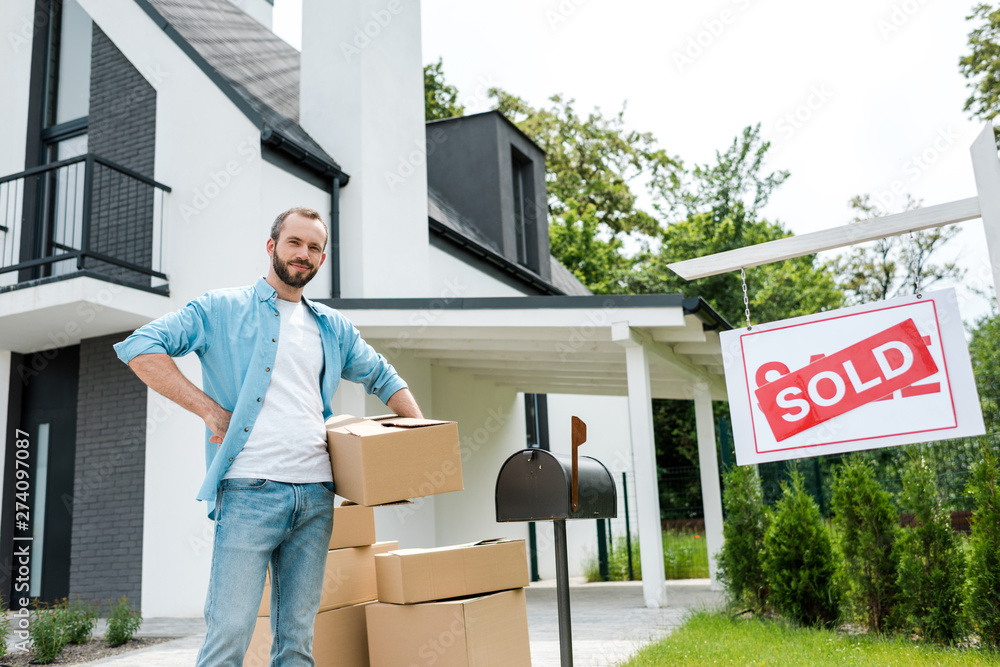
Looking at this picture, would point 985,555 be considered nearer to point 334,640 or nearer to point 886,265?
point 334,640

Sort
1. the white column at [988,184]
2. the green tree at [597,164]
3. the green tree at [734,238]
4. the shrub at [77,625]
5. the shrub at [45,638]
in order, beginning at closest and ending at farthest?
the white column at [988,184] → the shrub at [45,638] → the shrub at [77,625] → the green tree at [734,238] → the green tree at [597,164]

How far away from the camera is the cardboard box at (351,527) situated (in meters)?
3.29

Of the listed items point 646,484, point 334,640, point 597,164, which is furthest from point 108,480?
point 597,164

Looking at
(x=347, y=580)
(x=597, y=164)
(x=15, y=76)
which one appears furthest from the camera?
(x=597, y=164)

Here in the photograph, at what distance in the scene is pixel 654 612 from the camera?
6.75m

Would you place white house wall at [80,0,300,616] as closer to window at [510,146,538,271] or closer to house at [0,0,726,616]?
house at [0,0,726,616]

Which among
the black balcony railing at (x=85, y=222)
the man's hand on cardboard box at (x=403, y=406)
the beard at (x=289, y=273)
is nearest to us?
the beard at (x=289, y=273)

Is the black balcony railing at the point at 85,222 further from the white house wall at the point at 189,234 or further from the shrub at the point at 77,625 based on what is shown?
the shrub at the point at 77,625

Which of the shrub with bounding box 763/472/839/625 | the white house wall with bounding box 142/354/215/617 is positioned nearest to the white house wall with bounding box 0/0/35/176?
the white house wall with bounding box 142/354/215/617

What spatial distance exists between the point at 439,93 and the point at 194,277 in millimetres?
16102

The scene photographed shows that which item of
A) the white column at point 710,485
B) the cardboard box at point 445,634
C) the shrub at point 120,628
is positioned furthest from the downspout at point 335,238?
the cardboard box at point 445,634

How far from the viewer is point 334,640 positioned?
10.4 ft

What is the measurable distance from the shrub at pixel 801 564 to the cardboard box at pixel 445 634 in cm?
348

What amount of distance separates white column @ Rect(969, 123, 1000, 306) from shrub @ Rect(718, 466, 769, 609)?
160 inches
